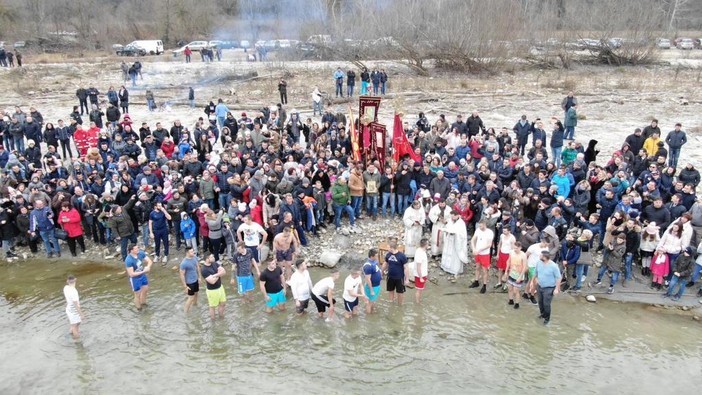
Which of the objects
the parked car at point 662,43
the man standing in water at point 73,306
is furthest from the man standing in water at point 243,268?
the parked car at point 662,43

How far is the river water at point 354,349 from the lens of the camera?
29.3ft

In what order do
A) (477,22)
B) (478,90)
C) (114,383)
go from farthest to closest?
Result: 1. (477,22)
2. (478,90)
3. (114,383)

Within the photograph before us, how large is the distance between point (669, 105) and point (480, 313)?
21165 millimetres

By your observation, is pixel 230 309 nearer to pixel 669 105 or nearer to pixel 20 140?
pixel 20 140

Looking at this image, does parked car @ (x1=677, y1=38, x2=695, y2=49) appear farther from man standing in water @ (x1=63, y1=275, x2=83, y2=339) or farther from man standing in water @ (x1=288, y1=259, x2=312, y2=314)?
man standing in water @ (x1=63, y1=275, x2=83, y2=339)

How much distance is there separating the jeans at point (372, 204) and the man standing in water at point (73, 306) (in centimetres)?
728

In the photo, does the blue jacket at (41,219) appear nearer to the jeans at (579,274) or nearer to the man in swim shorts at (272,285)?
the man in swim shorts at (272,285)

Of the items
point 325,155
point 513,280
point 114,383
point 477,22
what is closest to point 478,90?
point 477,22

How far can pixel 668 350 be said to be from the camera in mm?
9695

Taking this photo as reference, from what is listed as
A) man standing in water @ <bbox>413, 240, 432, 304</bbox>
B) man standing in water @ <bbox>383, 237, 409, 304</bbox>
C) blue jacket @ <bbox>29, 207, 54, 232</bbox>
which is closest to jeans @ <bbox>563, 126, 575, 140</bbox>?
man standing in water @ <bbox>413, 240, 432, 304</bbox>

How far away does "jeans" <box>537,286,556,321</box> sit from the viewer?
33.2 ft

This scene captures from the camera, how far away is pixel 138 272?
10609 mm

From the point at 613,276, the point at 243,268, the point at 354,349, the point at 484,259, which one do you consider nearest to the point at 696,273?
the point at 613,276

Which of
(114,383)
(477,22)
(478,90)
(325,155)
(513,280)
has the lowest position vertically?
(114,383)
